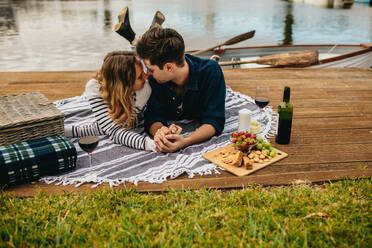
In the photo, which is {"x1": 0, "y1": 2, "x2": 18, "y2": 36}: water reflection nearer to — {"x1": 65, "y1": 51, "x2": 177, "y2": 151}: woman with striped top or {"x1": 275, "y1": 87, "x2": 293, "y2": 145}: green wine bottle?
{"x1": 65, "y1": 51, "x2": 177, "y2": 151}: woman with striped top

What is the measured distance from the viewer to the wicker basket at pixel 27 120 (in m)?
2.46

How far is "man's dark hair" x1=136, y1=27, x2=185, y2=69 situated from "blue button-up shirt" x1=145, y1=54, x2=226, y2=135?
0.35m

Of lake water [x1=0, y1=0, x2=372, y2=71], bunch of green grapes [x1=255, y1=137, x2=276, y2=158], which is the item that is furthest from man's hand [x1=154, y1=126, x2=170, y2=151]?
lake water [x1=0, y1=0, x2=372, y2=71]

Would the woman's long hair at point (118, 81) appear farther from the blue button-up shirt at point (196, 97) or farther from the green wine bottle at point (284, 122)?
the green wine bottle at point (284, 122)

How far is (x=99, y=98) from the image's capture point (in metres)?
2.90

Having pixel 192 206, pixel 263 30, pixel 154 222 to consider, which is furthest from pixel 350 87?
pixel 263 30

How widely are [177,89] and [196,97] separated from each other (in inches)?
7.9

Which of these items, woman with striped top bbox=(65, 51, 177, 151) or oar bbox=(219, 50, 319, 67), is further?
oar bbox=(219, 50, 319, 67)

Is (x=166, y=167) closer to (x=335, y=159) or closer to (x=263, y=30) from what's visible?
(x=335, y=159)

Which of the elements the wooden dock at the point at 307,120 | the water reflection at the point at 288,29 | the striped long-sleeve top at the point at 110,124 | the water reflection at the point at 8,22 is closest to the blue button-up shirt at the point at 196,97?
the striped long-sleeve top at the point at 110,124

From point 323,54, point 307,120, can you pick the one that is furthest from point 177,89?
point 323,54

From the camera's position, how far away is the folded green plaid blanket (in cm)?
228

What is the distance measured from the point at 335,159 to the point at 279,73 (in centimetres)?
281

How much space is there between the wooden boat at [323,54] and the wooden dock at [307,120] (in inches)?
34.9
